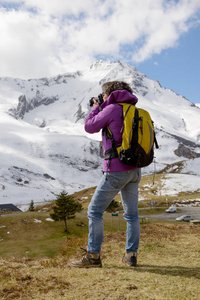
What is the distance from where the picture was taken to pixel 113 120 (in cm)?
402

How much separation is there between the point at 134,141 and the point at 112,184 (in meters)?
0.88

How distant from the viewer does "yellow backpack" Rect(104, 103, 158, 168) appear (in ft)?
12.2

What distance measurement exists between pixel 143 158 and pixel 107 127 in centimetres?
89

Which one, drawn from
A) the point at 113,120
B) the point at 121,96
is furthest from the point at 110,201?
the point at 121,96

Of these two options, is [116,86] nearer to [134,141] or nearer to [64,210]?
[134,141]

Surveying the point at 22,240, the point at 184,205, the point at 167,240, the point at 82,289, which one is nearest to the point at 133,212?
the point at 82,289

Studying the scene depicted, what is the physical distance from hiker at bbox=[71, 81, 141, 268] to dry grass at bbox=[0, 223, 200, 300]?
35cm

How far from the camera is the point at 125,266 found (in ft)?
14.1

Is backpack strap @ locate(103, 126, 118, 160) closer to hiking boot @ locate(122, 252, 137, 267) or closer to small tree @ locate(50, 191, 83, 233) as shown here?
hiking boot @ locate(122, 252, 137, 267)

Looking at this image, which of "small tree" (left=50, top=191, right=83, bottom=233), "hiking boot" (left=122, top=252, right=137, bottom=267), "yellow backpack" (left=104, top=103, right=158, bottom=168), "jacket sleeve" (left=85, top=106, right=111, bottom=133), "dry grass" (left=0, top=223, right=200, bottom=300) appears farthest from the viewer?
"small tree" (left=50, top=191, right=83, bottom=233)

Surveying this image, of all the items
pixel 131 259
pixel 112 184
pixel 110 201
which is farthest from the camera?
pixel 131 259

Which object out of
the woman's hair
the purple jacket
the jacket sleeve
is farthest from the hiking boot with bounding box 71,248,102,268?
the woman's hair

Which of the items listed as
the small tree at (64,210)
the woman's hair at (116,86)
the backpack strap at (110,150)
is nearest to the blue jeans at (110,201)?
the backpack strap at (110,150)

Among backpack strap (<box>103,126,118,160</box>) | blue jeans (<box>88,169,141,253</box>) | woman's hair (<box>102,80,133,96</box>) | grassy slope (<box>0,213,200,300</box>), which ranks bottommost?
grassy slope (<box>0,213,200,300</box>)
